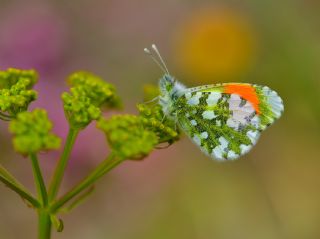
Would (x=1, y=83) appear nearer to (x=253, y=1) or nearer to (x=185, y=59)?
(x=253, y=1)

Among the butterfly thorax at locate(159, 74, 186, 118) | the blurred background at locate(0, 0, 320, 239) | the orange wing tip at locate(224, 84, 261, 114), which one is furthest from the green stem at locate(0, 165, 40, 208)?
the blurred background at locate(0, 0, 320, 239)

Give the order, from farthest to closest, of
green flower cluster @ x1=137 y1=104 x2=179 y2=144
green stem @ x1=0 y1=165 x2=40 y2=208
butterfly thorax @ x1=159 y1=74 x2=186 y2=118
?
butterfly thorax @ x1=159 y1=74 x2=186 y2=118 < green flower cluster @ x1=137 y1=104 x2=179 y2=144 < green stem @ x1=0 y1=165 x2=40 y2=208

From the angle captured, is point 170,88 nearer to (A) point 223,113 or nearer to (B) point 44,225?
(A) point 223,113

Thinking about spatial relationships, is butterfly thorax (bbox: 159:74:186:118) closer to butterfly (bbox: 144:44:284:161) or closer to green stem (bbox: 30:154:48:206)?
butterfly (bbox: 144:44:284:161)

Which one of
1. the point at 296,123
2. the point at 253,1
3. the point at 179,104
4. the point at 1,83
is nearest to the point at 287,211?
the point at 296,123

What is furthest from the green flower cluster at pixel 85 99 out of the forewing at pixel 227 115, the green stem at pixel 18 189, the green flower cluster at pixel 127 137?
the forewing at pixel 227 115

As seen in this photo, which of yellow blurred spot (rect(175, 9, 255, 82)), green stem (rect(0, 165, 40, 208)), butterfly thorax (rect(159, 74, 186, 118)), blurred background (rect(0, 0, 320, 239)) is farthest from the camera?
yellow blurred spot (rect(175, 9, 255, 82))

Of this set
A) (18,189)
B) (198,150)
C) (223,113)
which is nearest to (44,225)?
(18,189)

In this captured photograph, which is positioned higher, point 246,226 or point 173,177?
point 173,177
